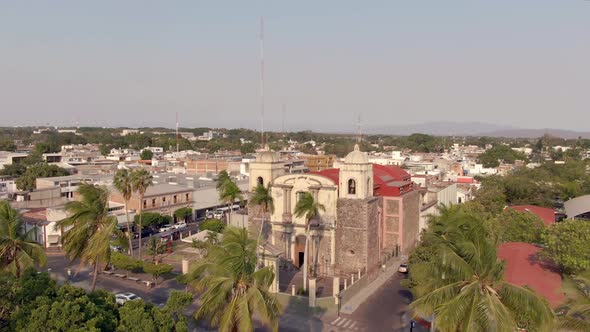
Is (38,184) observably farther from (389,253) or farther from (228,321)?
(228,321)

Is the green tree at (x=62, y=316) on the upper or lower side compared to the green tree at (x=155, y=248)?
upper

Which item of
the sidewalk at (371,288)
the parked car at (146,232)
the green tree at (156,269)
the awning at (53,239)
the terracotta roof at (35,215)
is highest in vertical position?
the terracotta roof at (35,215)

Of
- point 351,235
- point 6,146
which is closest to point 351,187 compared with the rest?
point 351,235

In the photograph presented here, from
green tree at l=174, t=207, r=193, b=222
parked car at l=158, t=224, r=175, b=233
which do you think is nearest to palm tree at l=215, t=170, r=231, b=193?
green tree at l=174, t=207, r=193, b=222

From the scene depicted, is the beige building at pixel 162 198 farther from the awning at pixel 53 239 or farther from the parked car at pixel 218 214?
the awning at pixel 53 239

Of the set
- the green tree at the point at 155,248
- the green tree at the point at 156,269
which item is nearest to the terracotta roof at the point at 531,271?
the green tree at the point at 156,269

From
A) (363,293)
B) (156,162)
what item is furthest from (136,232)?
(156,162)
